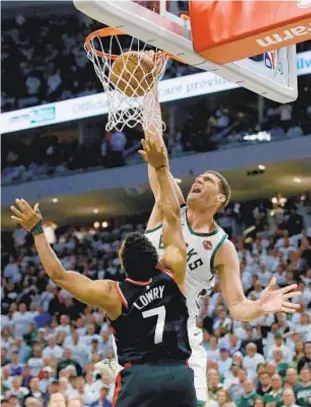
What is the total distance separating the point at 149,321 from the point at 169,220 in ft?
1.82

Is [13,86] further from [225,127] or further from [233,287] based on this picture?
[233,287]

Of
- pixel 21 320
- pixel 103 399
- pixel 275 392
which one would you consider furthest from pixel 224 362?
pixel 21 320

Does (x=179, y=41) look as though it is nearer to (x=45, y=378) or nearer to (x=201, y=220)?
(x=201, y=220)

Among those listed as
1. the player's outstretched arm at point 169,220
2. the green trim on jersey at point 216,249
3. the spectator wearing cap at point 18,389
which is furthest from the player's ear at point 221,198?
the spectator wearing cap at point 18,389

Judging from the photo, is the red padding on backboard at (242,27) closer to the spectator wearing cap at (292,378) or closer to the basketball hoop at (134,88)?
the basketball hoop at (134,88)

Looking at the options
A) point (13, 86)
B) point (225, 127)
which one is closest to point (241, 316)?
point (225, 127)

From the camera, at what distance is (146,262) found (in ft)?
15.3

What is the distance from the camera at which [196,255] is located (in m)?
5.68

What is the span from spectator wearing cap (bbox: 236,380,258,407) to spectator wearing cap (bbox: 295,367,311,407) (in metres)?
0.49

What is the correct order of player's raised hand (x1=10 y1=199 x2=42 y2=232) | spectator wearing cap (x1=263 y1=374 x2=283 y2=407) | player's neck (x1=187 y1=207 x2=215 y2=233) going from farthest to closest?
1. spectator wearing cap (x1=263 y1=374 x2=283 y2=407)
2. player's neck (x1=187 y1=207 x2=215 y2=233)
3. player's raised hand (x1=10 y1=199 x2=42 y2=232)

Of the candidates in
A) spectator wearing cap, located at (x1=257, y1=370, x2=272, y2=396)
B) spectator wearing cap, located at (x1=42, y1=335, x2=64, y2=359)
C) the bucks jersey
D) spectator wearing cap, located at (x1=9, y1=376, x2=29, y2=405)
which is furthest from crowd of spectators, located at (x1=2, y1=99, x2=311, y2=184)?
the bucks jersey

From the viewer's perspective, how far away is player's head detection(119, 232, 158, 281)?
15.3ft

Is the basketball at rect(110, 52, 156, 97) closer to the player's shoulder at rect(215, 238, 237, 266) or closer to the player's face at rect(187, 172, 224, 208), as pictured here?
the player's face at rect(187, 172, 224, 208)

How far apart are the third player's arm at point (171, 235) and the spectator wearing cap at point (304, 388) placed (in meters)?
5.31
